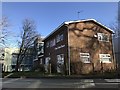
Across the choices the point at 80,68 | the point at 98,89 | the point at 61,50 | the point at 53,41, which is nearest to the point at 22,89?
the point at 98,89

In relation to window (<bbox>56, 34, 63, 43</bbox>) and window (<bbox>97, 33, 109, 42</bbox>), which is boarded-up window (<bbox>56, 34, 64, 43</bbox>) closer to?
window (<bbox>56, 34, 63, 43</bbox>)

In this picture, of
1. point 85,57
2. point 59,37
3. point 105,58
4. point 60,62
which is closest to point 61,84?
point 85,57

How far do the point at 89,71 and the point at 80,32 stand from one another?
5.28 m

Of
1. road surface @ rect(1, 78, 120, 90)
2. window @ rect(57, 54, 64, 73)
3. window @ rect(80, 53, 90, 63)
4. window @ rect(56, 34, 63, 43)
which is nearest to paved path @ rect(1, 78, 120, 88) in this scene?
road surface @ rect(1, 78, 120, 90)

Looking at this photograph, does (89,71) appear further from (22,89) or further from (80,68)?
(22,89)

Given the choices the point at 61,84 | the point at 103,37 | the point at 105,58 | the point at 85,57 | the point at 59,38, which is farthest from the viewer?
the point at 59,38

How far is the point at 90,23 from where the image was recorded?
28.2 metres

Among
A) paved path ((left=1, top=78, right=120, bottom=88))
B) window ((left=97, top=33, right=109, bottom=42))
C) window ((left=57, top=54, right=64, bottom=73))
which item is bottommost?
paved path ((left=1, top=78, right=120, bottom=88))

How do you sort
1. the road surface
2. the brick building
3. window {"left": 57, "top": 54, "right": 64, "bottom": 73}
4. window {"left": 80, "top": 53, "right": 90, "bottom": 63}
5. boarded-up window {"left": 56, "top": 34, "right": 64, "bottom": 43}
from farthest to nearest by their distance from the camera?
boarded-up window {"left": 56, "top": 34, "right": 64, "bottom": 43} → window {"left": 57, "top": 54, "right": 64, "bottom": 73} → window {"left": 80, "top": 53, "right": 90, "bottom": 63} → the brick building → the road surface

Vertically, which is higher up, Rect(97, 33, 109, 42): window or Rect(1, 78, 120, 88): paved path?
Rect(97, 33, 109, 42): window

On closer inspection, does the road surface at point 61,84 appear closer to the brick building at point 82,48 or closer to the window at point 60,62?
the brick building at point 82,48

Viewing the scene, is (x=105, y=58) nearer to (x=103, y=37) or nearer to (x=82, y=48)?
(x=103, y=37)

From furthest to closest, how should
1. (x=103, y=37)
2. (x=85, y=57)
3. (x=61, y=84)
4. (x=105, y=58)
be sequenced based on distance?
(x=103, y=37)
(x=105, y=58)
(x=85, y=57)
(x=61, y=84)

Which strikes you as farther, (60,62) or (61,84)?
(60,62)
